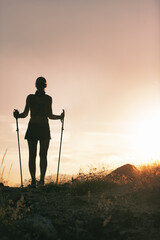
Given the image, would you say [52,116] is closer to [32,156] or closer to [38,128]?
Answer: [38,128]

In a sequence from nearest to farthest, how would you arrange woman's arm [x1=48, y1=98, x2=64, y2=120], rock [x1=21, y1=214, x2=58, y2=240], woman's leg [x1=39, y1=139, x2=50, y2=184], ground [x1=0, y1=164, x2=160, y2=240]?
rock [x1=21, y1=214, x2=58, y2=240] < ground [x1=0, y1=164, x2=160, y2=240] < woman's leg [x1=39, y1=139, x2=50, y2=184] < woman's arm [x1=48, y1=98, x2=64, y2=120]

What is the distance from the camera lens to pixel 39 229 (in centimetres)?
508

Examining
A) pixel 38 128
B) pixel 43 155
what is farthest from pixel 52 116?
pixel 43 155

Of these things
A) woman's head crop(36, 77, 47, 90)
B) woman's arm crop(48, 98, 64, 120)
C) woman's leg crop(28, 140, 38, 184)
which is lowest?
woman's leg crop(28, 140, 38, 184)

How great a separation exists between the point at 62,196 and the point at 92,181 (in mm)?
1269

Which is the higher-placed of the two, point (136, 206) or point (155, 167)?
point (155, 167)

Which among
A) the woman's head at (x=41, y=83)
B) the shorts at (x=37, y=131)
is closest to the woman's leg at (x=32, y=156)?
the shorts at (x=37, y=131)

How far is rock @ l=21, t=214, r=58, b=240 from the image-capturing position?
4984 mm

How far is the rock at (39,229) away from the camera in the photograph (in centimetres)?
498

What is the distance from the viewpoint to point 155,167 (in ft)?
34.3

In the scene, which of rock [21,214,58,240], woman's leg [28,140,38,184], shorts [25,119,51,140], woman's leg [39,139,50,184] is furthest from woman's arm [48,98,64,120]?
rock [21,214,58,240]

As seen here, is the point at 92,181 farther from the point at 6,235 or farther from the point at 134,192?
the point at 6,235

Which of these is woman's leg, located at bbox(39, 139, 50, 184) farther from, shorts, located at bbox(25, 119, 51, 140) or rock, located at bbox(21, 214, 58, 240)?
rock, located at bbox(21, 214, 58, 240)

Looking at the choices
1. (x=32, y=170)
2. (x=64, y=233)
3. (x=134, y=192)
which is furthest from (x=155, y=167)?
(x=64, y=233)
